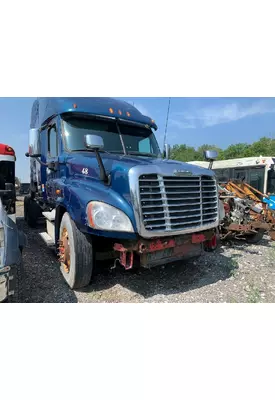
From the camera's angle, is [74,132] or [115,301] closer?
[115,301]

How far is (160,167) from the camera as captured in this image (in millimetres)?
3354

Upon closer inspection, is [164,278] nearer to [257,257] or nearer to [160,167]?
[160,167]

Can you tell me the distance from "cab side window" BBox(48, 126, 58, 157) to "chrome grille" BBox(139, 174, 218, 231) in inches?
89.0

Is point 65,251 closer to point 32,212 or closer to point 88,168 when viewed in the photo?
point 88,168

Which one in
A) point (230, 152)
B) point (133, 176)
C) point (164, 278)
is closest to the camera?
point (133, 176)

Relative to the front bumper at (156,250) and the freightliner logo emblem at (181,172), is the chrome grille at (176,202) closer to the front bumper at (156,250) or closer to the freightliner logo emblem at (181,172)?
the freightliner logo emblem at (181,172)

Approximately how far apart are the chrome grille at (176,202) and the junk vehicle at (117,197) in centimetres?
1

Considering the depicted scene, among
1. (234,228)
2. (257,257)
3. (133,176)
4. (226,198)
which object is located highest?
(133,176)

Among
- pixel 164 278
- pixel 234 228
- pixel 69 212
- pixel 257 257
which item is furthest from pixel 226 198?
pixel 69 212

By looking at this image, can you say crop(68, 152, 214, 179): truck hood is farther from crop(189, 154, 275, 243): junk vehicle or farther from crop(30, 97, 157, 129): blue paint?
crop(189, 154, 275, 243): junk vehicle

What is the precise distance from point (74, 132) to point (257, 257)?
4310mm

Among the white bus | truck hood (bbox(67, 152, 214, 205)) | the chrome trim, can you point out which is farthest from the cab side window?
the white bus

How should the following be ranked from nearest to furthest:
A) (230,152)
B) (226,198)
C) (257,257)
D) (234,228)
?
(257,257) < (234,228) < (226,198) < (230,152)

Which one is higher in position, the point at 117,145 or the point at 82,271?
the point at 117,145
